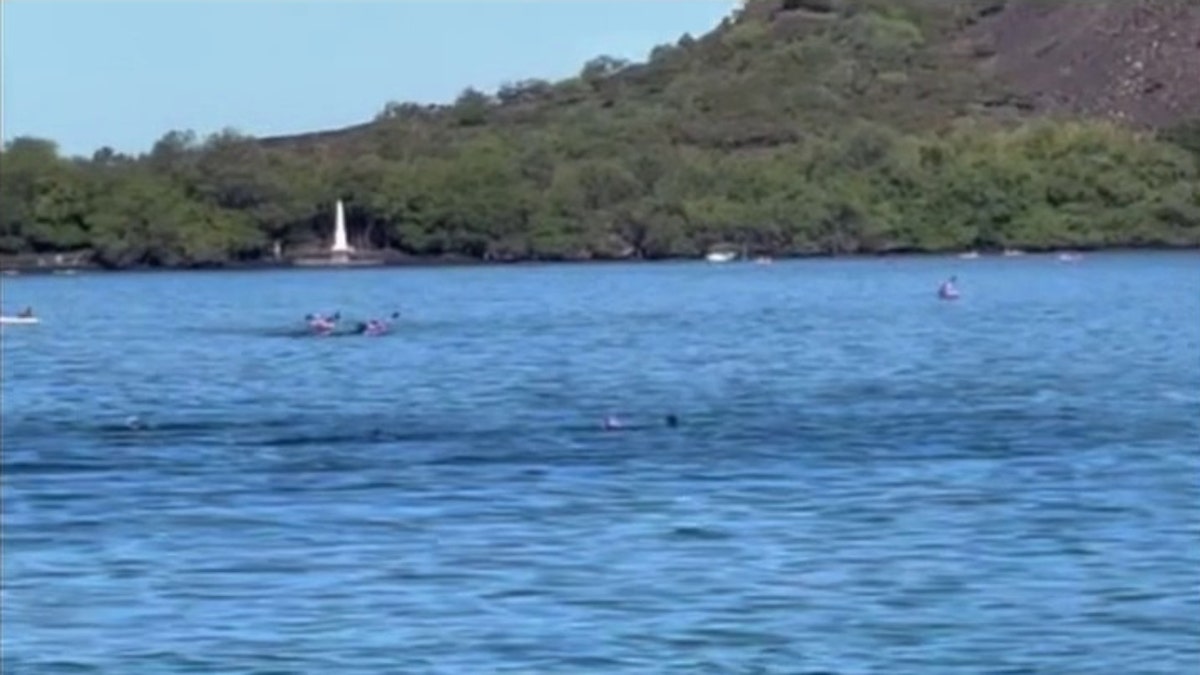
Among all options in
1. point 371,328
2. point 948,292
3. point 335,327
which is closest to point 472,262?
point 948,292

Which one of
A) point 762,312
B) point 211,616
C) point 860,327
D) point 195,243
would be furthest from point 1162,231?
point 211,616

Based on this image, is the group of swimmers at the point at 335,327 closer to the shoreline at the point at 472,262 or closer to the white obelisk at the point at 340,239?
the shoreline at the point at 472,262

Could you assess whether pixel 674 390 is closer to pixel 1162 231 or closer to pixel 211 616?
pixel 211 616

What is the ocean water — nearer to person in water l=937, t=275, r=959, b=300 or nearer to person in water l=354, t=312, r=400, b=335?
person in water l=354, t=312, r=400, b=335

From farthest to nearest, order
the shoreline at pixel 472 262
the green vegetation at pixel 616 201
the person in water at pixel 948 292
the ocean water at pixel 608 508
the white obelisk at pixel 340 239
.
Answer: the white obelisk at pixel 340 239, the green vegetation at pixel 616 201, the shoreline at pixel 472 262, the person in water at pixel 948 292, the ocean water at pixel 608 508

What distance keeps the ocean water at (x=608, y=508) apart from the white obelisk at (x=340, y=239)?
101 meters

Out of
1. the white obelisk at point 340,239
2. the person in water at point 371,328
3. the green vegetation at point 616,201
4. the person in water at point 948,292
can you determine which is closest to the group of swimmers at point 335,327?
the person in water at point 371,328

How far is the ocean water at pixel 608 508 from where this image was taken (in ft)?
79.3

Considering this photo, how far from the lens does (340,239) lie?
17325 centimetres

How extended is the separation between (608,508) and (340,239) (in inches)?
5548

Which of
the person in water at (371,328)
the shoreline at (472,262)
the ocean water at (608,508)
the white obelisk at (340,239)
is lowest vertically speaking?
the shoreline at (472,262)

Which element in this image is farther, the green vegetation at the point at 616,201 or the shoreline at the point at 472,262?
the green vegetation at the point at 616,201

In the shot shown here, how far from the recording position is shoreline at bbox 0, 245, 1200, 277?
16988cm

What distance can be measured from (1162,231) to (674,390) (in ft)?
402
